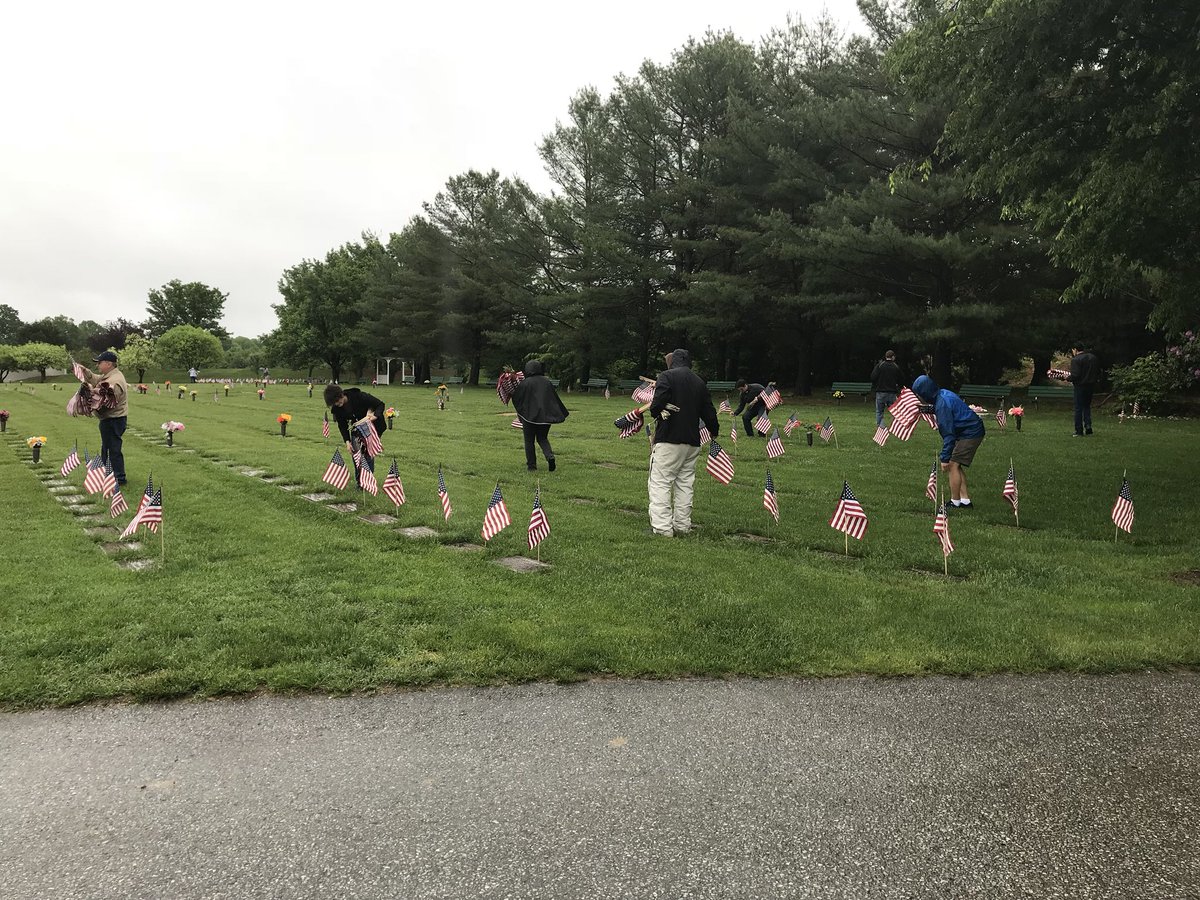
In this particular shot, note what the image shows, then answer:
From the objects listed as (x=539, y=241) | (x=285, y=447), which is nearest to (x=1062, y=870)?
(x=285, y=447)

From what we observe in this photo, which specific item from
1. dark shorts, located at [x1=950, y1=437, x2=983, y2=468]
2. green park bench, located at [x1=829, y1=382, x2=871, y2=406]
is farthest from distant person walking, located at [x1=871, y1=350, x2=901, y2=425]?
green park bench, located at [x1=829, y1=382, x2=871, y2=406]

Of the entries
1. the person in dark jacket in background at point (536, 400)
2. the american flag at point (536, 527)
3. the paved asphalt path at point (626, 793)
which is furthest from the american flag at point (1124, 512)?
the person in dark jacket in background at point (536, 400)

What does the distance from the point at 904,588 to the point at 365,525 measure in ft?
18.0

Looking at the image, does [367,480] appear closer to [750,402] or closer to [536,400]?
[536,400]

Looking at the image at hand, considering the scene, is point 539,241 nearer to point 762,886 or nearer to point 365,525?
point 365,525

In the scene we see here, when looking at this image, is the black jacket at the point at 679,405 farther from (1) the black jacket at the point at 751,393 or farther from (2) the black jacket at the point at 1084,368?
(2) the black jacket at the point at 1084,368

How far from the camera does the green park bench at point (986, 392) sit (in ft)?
80.2

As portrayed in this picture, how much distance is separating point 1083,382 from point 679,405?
1240 cm

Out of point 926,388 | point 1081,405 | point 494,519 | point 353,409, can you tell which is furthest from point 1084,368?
point 353,409

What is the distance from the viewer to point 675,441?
748 cm

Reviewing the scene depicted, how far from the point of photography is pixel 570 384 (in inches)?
1663

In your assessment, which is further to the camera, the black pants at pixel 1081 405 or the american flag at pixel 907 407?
the black pants at pixel 1081 405

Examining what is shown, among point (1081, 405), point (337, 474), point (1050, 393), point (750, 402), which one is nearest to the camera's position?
point (337, 474)

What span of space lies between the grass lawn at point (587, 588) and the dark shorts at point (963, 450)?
2.13 ft
